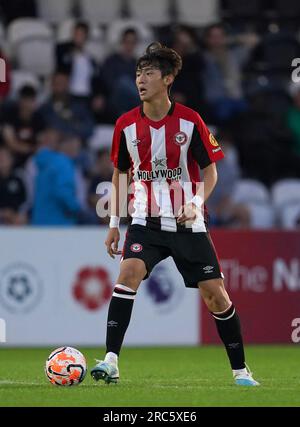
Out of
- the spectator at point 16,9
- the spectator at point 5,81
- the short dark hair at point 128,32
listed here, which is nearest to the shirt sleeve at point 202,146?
the spectator at point 5,81

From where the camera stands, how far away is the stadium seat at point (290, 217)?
14.7 m

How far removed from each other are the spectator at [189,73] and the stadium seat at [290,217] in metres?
1.79

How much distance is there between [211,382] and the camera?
332 inches

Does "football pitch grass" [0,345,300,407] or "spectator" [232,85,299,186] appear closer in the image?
"football pitch grass" [0,345,300,407]

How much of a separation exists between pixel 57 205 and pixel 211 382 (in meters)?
5.39

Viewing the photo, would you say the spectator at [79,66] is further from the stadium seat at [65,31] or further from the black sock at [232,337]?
the black sock at [232,337]

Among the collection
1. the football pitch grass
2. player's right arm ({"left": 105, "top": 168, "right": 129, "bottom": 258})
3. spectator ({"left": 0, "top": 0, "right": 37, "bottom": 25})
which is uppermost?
spectator ({"left": 0, "top": 0, "right": 37, "bottom": 25})

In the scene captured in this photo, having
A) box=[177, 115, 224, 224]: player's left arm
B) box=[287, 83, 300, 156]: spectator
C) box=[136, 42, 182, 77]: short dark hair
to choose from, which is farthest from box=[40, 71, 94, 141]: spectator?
box=[177, 115, 224, 224]: player's left arm

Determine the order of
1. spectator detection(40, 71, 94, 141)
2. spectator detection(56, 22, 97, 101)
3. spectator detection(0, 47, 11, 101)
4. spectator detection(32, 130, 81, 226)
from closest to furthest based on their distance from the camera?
1. spectator detection(32, 130, 81, 226)
2. spectator detection(0, 47, 11, 101)
3. spectator detection(40, 71, 94, 141)
4. spectator detection(56, 22, 97, 101)

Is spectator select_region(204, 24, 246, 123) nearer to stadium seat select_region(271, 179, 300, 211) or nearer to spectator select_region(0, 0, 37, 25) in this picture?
stadium seat select_region(271, 179, 300, 211)

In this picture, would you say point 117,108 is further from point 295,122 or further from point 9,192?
point 295,122

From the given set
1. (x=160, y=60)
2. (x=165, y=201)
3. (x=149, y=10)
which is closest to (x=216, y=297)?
(x=165, y=201)

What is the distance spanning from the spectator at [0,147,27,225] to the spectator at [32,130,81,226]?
400mm

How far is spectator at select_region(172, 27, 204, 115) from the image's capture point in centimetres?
1569
